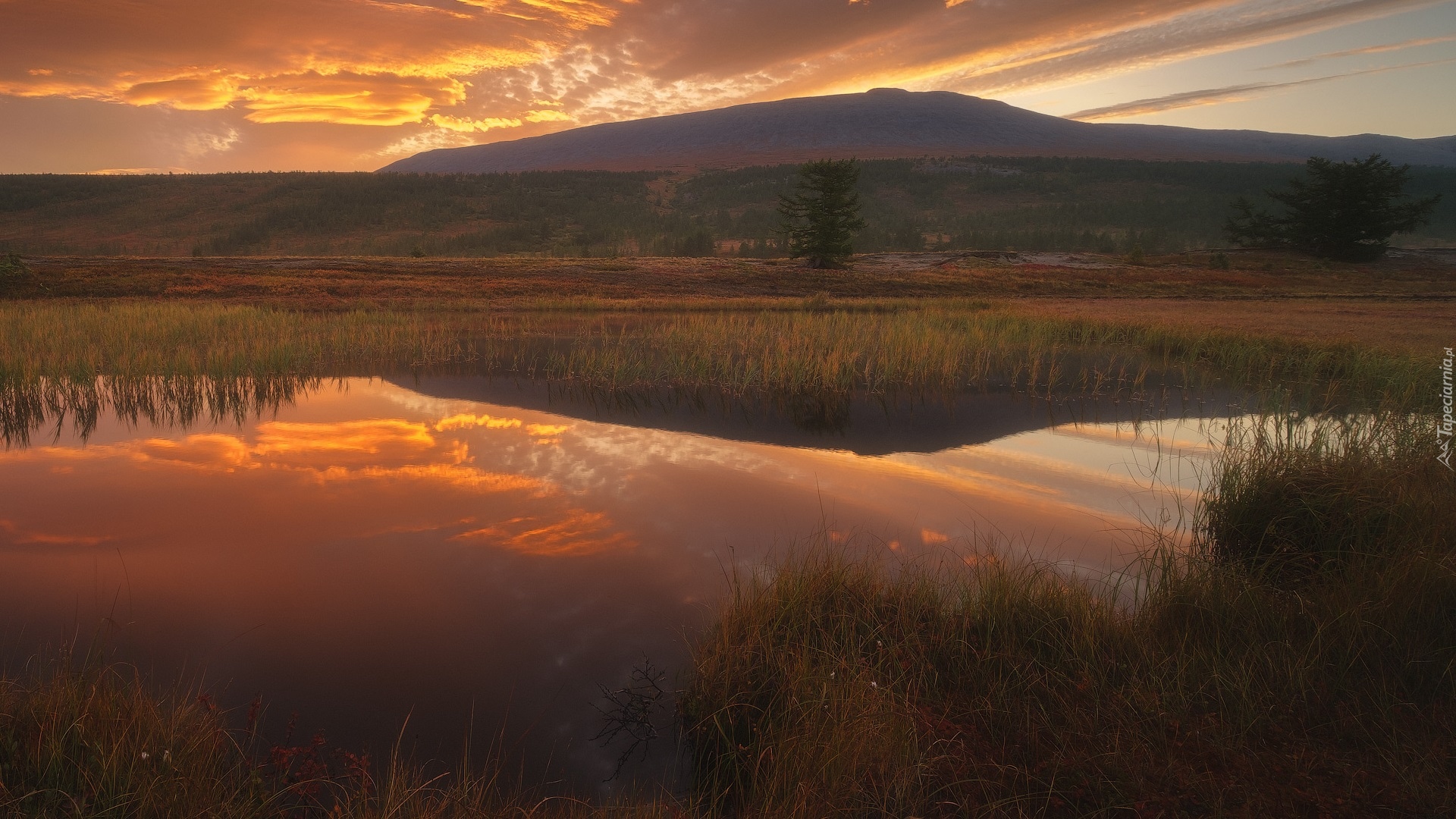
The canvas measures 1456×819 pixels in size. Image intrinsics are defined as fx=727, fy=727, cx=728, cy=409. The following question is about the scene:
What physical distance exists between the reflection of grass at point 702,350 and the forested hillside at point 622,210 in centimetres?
3301

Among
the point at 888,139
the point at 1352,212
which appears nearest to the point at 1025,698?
the point at 1352,212

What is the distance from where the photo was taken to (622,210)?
2921 inches

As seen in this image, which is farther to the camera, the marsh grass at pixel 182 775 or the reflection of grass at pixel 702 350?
the reflection of grass at pixel 702 350

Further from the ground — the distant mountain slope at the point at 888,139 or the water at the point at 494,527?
the distant mountain slope at the point at 888,139

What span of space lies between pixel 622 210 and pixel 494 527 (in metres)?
72.0

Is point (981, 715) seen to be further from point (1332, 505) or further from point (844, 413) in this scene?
point (844, 413)

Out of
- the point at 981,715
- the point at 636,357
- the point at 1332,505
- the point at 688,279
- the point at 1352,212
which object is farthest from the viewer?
the point at 1352,212

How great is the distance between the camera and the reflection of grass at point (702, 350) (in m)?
11.8

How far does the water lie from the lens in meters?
3.80

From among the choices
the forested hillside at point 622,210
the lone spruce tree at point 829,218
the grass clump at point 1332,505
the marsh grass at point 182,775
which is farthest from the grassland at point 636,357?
the forested hillside at point 622,210

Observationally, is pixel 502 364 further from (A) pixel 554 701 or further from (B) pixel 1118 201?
(B) pixel 1118 201

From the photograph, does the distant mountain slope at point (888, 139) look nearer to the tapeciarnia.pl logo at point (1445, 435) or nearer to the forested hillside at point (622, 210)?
the forested hillside at point (622, 210)

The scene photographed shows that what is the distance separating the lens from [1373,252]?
37.6 metres

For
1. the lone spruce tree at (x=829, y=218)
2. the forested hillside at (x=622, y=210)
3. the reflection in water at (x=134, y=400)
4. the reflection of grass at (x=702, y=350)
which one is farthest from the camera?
the forested hillside at (x=622, y=210)
